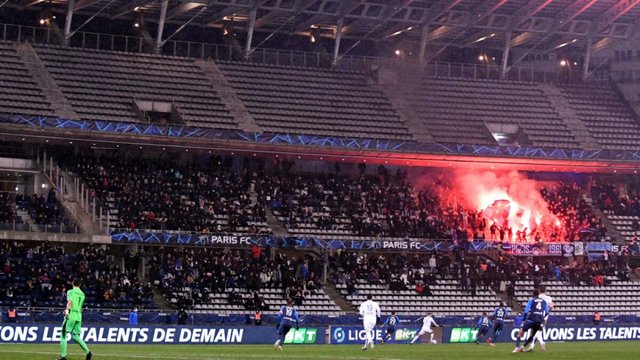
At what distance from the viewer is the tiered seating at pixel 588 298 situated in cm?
6612

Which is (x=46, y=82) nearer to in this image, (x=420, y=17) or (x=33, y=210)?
(x=33, y=210)

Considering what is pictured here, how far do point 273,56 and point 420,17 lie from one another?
9.01 m

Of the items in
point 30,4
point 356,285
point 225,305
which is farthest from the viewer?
point 30,4

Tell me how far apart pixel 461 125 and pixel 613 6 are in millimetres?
12292

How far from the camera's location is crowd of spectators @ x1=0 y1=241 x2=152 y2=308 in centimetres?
5191

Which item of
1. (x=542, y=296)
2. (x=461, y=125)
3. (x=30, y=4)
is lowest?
(x=542, y=296)

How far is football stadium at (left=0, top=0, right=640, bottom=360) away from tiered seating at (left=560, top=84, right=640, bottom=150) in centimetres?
20

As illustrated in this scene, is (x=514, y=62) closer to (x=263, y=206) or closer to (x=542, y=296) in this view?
(x=263, y=206)

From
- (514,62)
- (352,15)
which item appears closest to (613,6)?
(514,62)

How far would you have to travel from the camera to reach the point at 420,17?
74.3 meters

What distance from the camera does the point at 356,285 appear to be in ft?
204

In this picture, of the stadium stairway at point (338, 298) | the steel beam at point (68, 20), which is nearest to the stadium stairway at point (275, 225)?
the stadium stairway at point (338, 298)

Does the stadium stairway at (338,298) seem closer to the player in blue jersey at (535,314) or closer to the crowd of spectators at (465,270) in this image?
the crowd of spectators at (465,270)

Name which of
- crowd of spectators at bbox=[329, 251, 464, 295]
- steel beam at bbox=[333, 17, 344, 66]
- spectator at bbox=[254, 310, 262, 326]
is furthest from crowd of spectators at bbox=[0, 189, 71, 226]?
steel beam at bbox=[333, 17, 344, 66]
